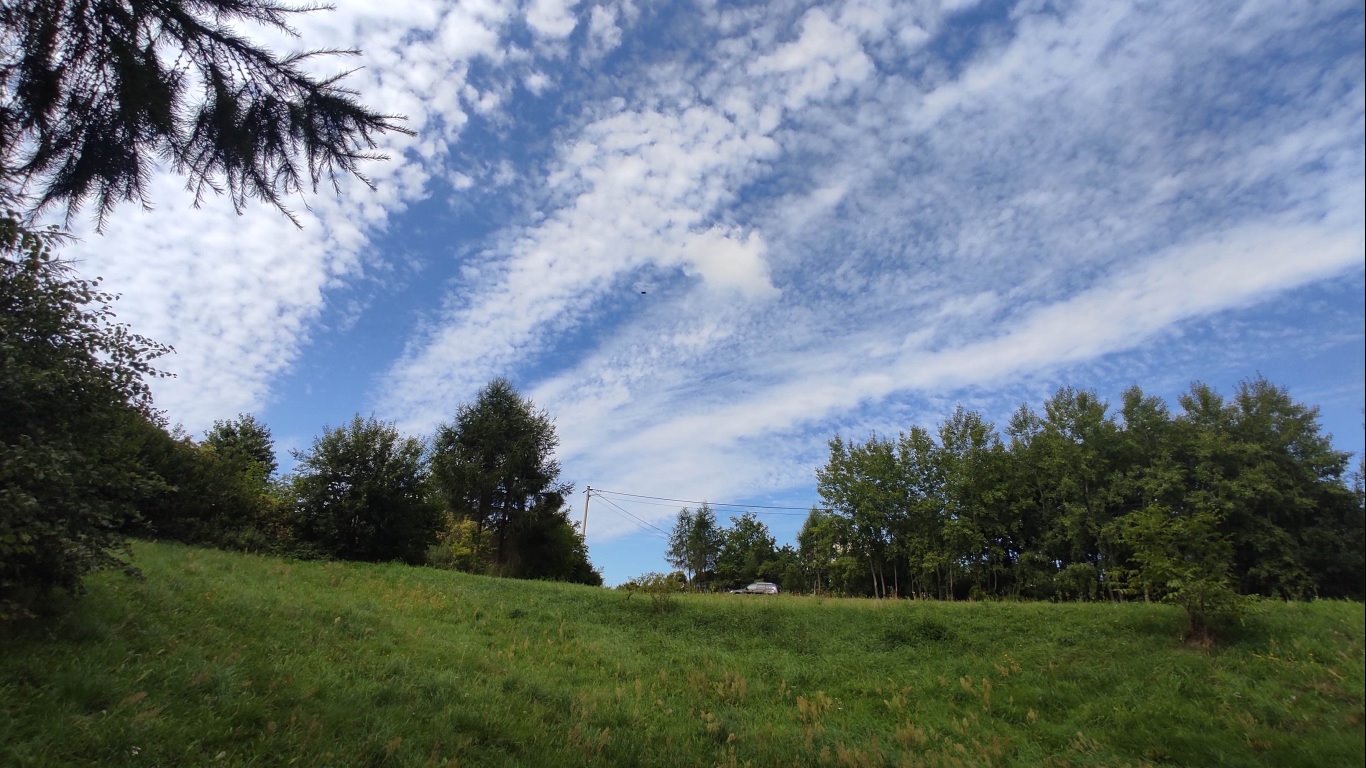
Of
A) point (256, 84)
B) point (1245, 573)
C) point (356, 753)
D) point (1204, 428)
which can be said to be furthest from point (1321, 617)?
point (1204, 428)

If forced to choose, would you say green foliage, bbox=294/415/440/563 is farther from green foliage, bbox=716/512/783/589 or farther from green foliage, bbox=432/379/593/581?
green foliage, bbox=716/512/783/589

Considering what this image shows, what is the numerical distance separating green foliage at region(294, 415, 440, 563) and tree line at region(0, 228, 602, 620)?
0.05 metres

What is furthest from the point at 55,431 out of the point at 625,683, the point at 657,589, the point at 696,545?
the point at 696,545

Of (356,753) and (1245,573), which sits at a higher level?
(1245,573)

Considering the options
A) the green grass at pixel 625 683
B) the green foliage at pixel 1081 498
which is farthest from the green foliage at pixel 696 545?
the green grass at pixel 625 683

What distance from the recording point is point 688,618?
1852cm

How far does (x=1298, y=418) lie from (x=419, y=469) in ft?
141

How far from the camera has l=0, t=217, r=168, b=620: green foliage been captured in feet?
19.2

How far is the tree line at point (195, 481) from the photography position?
625 cm

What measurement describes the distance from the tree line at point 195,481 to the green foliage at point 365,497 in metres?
0.05

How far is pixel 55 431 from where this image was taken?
22.3 ft

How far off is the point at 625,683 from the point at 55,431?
9083 mm

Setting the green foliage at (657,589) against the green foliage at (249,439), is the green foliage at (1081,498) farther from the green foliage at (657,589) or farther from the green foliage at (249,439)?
the green foliage at (249,439)

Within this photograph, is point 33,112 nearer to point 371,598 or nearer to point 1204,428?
point 371,598
